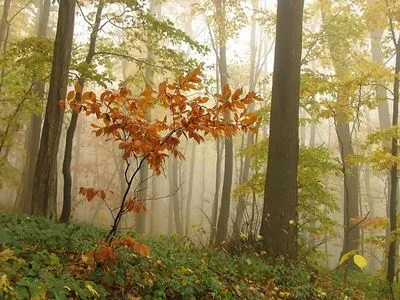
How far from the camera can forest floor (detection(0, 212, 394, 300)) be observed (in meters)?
3.21

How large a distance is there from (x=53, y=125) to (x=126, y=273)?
4161 mm

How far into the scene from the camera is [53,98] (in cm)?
745

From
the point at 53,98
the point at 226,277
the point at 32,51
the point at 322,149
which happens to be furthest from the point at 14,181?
the point at 226,277

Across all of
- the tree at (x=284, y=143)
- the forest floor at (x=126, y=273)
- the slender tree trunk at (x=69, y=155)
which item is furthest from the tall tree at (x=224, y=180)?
the forest floor at (x=126, y=273)

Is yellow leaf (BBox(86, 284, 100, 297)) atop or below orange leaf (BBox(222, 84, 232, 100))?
below

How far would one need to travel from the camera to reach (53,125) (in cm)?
738

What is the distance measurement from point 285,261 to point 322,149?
3850 mm

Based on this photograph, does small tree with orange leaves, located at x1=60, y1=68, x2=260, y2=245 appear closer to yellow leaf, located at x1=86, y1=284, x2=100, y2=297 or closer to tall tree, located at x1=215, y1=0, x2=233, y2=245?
yellow leaf, located at x1=86, y1=284, x2=100, y2=297

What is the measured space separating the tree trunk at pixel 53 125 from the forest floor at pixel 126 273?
1.28m

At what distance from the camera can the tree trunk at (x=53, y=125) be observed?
288 inches

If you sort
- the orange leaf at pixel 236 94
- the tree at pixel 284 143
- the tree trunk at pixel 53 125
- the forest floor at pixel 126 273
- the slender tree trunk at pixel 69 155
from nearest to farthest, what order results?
the forest floor at pixel 126 273, the orange leaf at pixel 236 94, the tree at pixel 284 143, the tree trunk at pixel 53 125, the slender tree trunk at pixel 69 155

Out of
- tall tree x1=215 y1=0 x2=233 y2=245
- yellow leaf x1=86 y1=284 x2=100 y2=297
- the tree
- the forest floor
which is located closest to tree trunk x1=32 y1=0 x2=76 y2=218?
the forest floor

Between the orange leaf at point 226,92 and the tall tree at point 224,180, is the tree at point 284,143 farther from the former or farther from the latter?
the tall tree at point 224,180

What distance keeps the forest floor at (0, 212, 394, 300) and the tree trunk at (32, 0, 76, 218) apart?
1.28 metres
